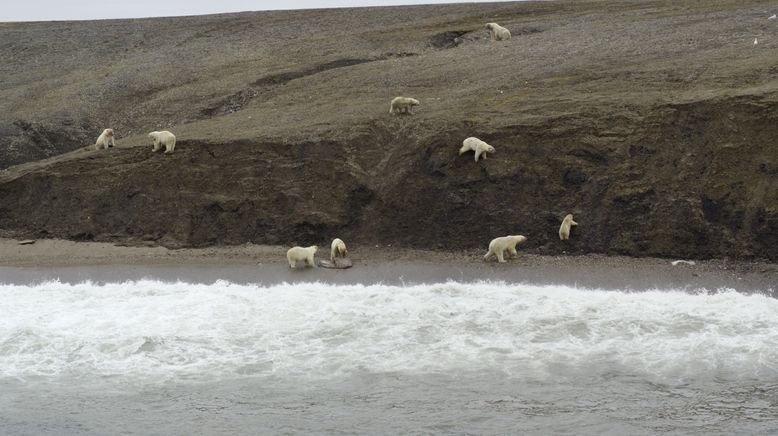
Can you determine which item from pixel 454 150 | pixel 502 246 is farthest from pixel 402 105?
pixel 502 246

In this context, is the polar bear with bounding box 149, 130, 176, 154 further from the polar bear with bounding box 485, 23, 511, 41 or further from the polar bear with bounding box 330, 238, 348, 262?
the polar bear with bounding box 485, 23, 511, 41

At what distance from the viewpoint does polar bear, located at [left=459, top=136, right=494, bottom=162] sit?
63.3 ft

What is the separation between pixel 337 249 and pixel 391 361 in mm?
5356

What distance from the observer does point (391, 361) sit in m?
13.8

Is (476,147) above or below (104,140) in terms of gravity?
below

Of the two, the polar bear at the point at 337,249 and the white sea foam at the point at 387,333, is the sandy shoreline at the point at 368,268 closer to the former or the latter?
the polar bear at the point at 337,249

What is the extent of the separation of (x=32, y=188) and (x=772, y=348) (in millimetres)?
16728

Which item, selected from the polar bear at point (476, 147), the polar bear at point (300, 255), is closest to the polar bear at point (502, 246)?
the polar bear at point (476, 147)

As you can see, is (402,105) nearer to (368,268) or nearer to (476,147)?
(476,147)

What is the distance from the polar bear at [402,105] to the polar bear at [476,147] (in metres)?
2.72

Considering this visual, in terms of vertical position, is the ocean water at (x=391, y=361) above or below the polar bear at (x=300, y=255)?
below

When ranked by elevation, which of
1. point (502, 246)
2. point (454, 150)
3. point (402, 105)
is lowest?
point (502, 246)

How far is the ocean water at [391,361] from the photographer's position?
11969 millimetres

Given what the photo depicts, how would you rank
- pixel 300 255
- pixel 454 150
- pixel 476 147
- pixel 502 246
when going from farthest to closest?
pixel 454 150 → pixel 476 147 → pixel 300 255 → pixel 502 246
